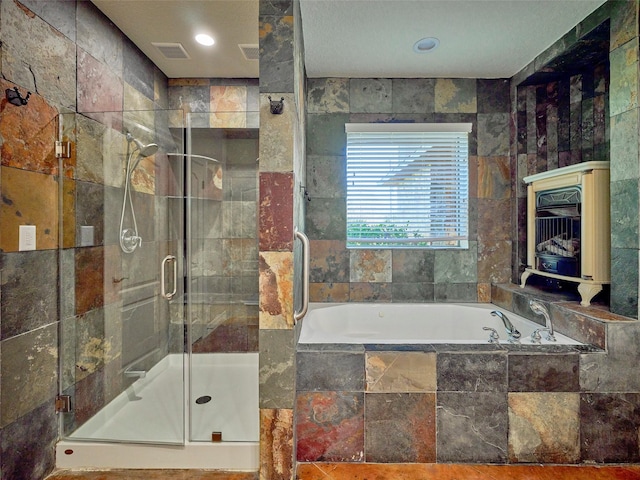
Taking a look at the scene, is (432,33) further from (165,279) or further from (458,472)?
(458,472)

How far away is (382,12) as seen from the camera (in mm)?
2002

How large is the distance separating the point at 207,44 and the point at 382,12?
48.1 inches

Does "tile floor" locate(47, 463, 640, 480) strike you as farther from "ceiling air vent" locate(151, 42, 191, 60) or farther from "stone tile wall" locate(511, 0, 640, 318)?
"ceiling air vent" locate(151, 42, 191, 60)

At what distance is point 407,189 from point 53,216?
2460 millimetres

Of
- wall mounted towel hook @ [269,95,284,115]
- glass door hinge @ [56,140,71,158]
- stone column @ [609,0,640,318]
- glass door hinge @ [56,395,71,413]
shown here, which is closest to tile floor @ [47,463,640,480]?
glass door hinge @ [56,395,71,413]

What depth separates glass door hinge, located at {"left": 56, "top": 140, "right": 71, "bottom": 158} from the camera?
1720 millimetres

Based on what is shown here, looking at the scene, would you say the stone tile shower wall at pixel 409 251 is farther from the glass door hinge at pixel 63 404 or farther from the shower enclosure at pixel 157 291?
the glass door hinge at pixel 63 404

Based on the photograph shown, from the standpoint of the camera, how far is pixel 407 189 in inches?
113

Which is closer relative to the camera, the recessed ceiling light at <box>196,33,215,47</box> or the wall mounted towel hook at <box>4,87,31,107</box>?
the wall mounted towel hook at <box>4,87,31,107</box>

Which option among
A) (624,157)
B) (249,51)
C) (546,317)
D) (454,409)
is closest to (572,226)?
(624,157)

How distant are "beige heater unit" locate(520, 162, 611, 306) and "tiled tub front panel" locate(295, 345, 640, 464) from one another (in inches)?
26.3

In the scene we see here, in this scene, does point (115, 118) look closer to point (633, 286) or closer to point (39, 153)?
point (39, 153)

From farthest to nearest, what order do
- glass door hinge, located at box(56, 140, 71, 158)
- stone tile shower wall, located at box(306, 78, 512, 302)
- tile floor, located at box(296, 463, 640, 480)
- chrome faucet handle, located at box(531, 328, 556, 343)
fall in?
stone tile shower wall, located at box(306, 78, 512, 302), chrome faucet handle, located at box(531, 328, 556, 343), glass door hinge, located at box(56, 140, 71, 158), tile floor, located at box(296, 463, 640, 480)

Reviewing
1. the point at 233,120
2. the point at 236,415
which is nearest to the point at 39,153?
Answer: the point at 233,120
